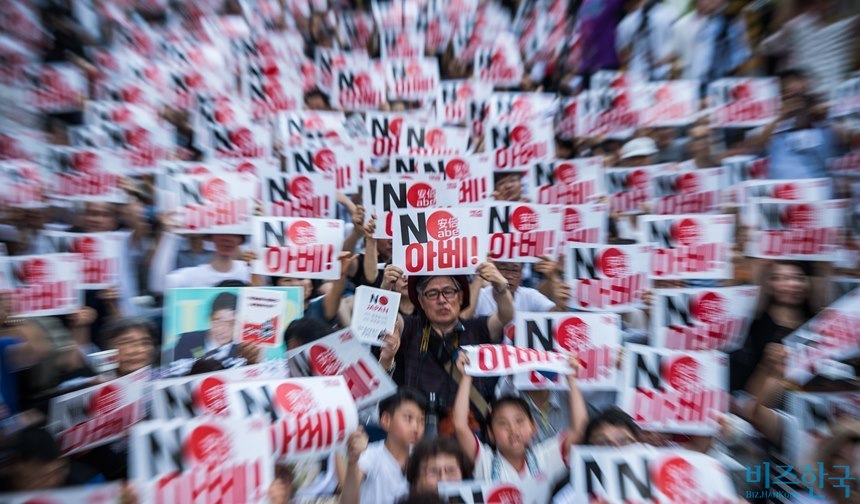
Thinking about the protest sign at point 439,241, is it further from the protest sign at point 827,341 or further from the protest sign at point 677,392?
the protest sign at point 827,341

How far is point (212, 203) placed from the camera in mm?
5562

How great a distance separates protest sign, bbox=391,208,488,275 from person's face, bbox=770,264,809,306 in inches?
75.1

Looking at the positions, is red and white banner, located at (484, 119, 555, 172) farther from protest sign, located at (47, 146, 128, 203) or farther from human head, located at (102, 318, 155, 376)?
human head, located at (102, 318, 155, 376)

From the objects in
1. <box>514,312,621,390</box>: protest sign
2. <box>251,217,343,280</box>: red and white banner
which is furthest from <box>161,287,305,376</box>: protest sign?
<box>514,312,621,390</box>: protest sign

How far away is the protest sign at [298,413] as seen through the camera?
306 cm

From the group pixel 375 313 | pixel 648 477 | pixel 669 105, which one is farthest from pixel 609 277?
pixel 669 105

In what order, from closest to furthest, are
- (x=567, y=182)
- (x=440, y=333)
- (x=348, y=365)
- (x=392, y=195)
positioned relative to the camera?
1. (x=348, y=365)
2. (x=440, y=333)
3. (x=392, y=195)
4. (x=567, y=182)

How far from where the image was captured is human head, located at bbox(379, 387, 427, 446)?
3783mm

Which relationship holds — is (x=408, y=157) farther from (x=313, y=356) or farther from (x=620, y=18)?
(x=620, y=18)

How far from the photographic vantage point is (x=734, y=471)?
3.62m

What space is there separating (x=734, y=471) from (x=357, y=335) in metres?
2.27

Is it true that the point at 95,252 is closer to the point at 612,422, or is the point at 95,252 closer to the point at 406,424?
the point at 406,424

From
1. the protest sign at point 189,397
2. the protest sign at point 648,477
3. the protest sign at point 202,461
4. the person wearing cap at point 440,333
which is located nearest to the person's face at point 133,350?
the protest sign at point 189,397

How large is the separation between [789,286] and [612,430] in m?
1.79
